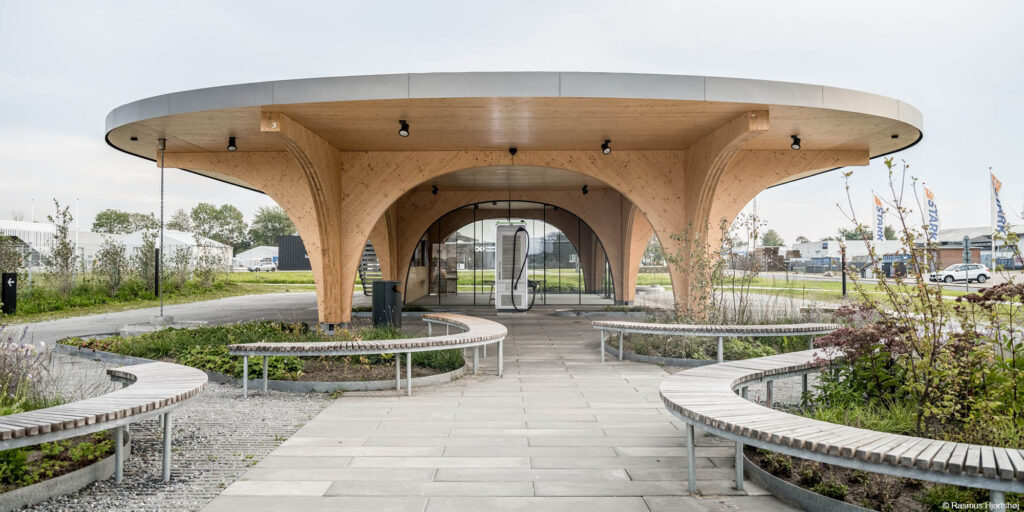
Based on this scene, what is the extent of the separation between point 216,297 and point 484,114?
55.9 feet

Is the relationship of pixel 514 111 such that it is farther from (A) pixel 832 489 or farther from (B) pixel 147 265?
Answer: (B) pixel 147 265

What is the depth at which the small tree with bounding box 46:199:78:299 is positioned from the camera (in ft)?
53.7

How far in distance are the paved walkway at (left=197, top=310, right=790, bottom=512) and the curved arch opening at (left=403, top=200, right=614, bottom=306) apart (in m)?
11.9

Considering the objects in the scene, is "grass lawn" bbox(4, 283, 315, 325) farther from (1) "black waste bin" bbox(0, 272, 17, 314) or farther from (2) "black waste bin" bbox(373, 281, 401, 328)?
(2) "black waste bin" bbox(373, 281, 401, 328)

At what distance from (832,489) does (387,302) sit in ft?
24.9

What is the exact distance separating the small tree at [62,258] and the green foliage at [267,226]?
66.4 metres

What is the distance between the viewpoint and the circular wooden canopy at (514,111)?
7.82 meters

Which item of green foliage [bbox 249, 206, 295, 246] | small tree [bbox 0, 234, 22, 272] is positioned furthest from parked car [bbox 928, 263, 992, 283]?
green foliage [bbox 249, 206, 295, 246]

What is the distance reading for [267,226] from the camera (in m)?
81.5

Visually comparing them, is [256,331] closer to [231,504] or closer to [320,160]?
[320,160]

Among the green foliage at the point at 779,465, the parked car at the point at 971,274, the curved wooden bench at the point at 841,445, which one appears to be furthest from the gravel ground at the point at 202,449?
the parked car at the point at 971,274

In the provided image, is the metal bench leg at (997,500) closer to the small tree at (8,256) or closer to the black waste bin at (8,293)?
the black waste bin at (8,293)

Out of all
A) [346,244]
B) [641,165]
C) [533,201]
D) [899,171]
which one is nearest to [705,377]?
[899,171]

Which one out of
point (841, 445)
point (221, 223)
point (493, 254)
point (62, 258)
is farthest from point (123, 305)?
point (221, 223)
